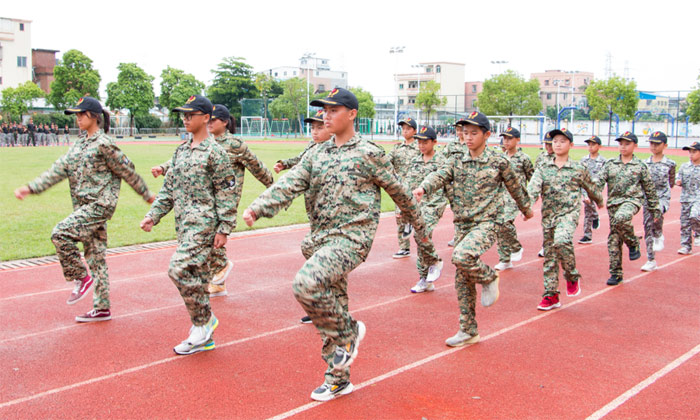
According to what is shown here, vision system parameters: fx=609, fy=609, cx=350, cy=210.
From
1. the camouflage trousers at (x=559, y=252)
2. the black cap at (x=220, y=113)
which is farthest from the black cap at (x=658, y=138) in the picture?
the black cap at (x=220, y=113)

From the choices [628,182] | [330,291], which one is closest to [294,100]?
[628,182]

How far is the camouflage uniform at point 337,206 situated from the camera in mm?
4598

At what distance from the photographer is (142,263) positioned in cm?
972

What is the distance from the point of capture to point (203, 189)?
5.66 m

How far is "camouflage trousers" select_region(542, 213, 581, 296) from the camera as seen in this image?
725cm

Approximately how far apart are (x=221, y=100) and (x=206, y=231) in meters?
83.8

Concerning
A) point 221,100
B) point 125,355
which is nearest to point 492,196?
point 125,355

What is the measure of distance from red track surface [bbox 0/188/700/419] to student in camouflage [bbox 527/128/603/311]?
0.34 meters

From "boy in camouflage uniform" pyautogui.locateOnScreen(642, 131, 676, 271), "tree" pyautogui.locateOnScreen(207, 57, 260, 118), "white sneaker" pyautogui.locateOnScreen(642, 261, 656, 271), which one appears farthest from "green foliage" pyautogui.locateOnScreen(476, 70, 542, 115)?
"white sneaker" pyautogui.locateOnScreen(642, 261, 656, 271)

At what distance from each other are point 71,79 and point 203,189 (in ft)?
245

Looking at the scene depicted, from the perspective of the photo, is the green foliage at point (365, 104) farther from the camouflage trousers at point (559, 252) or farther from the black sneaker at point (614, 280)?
the camouflage trousers at point (559, 252)

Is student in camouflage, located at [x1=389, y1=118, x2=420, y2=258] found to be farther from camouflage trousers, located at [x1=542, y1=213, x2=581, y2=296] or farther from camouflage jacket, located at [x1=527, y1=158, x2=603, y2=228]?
camouflage trousers, located at [x1=542, y1=213, x2=581, y2=296]

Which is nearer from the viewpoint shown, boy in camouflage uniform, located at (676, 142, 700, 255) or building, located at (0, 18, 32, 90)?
boy in camouflage uniform, located at (676, 142, 700, 255)

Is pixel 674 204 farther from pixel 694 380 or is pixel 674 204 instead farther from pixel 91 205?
pixel 91 205
